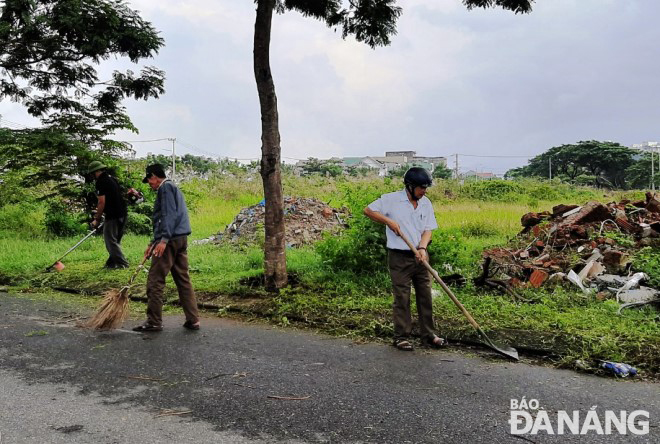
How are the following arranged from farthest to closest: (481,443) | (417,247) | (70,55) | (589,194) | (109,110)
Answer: (589,194) < (109,110) < (70,55) < (417,247) < (481,443)

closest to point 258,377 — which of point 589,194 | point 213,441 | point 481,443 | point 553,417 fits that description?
point 213,441

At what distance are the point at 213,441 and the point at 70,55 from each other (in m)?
11.7

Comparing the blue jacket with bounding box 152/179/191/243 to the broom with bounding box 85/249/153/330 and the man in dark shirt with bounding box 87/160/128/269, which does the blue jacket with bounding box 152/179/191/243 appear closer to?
the broom with bounding box 85/249/153/330

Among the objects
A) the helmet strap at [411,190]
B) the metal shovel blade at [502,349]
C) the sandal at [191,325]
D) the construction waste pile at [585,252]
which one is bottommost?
the sandal at [191,325]

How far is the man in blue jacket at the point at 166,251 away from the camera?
6289 mm

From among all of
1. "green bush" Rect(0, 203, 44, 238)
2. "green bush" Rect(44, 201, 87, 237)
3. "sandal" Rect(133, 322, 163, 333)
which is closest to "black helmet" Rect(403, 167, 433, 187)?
"sandal" Rect(133, 322, 163, 333)

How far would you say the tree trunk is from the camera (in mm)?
7402

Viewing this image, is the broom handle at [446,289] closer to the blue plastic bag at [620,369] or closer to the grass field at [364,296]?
the grass field at [364,296]

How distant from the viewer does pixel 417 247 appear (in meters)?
5.68

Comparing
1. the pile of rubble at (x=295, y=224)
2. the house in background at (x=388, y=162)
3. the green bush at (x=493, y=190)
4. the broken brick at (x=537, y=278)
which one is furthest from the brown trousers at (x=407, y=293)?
the house in background at (x=388, y=162)

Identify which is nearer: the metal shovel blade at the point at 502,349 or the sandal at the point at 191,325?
the metal shovel blade at the point at 502,349

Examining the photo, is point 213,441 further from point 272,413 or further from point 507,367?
point 507,367

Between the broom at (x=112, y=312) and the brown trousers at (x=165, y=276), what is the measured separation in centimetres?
30

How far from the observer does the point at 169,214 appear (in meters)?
6.32
